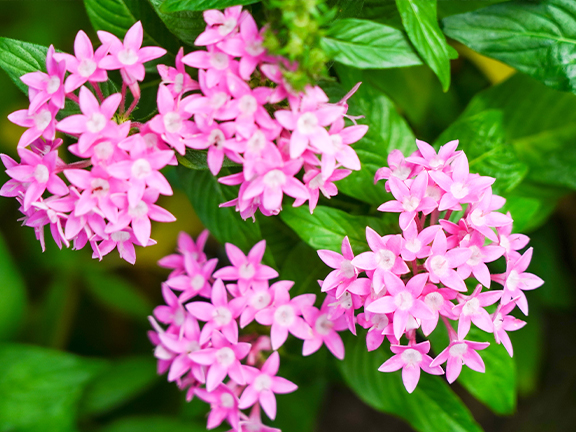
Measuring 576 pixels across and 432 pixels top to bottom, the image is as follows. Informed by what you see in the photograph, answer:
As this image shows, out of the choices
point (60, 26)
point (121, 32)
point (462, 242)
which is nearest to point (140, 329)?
point (60, 26)

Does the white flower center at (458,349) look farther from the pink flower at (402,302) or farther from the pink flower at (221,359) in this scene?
the pink flower at (221,359)

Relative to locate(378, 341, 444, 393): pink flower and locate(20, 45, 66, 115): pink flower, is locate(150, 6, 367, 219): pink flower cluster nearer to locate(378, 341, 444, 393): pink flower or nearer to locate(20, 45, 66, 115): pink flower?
locate(20, 45, 66, 115): pink flower

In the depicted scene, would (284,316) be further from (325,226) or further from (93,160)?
(93,160)

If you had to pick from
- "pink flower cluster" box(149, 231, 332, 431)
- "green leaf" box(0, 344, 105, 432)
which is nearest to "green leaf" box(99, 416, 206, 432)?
"green leaf" box(0, 344, 105, 432)

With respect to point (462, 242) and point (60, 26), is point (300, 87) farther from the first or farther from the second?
point (60, 26)

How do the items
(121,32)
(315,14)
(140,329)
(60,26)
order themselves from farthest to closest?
(140,329)
(60,26)
(121,32)
(315,14)
